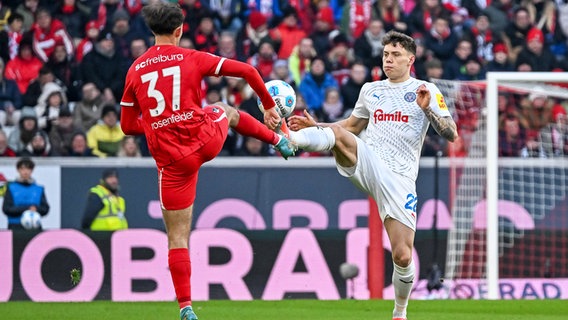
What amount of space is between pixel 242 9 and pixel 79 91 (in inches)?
120

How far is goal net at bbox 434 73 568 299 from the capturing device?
1432 centimetres

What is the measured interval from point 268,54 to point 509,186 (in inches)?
162

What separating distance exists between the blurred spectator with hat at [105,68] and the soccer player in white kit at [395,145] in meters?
8.30

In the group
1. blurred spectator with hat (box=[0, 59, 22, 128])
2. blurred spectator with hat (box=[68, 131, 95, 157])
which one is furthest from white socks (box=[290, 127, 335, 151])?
blurred spectator with hat (box=[0, 59, 22, 128])

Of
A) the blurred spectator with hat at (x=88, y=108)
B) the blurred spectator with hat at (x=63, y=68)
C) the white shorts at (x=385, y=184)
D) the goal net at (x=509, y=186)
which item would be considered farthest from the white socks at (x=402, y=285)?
the blurred spectator with hat at (x=63, y=68)

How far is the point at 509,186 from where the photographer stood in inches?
614

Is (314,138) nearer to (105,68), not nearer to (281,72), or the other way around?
(281,72)

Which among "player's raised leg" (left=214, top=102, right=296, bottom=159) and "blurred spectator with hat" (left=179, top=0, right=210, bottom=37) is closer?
"player's raised leg" (left=214, top=102, right=296, bottom=159)

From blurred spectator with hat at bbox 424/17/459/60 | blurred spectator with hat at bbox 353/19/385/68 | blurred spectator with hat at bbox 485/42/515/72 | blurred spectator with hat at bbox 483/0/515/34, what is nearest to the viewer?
blurred spectator with hat at bbox 353/19/385/68

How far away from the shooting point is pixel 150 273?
13664 mm

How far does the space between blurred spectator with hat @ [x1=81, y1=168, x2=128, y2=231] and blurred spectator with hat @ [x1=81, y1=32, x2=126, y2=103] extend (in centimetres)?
243

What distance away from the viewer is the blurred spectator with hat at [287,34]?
1806 centimetres

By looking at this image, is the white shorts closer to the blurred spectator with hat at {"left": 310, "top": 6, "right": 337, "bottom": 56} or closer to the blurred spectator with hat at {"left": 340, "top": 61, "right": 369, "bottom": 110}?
the blurred spectator with hat at {"left": 340, "top": 61, "right": 369, "bottom": 110}

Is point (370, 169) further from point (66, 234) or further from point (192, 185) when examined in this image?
point (66, 234)
